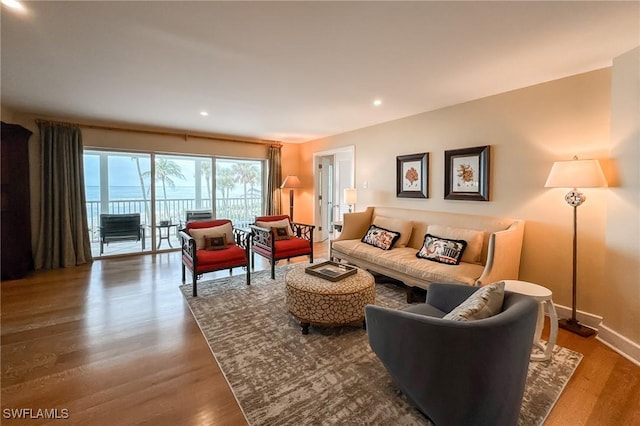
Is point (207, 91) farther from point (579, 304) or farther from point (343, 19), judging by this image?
point (579, 304)

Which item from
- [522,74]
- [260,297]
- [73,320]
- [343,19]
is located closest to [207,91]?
[343,19]

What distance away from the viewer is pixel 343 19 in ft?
6.18

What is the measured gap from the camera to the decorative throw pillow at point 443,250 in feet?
10.2

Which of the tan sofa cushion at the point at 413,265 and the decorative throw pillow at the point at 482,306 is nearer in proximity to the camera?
the decorative throw pillow at the point at 482,306

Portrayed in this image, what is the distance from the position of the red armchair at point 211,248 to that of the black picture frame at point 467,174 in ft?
9.34

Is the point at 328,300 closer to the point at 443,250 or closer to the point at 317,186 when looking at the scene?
the point at 443,250

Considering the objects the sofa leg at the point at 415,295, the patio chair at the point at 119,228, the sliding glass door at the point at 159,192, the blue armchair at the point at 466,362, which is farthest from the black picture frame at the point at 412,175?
the patio chair at the point at 119,228

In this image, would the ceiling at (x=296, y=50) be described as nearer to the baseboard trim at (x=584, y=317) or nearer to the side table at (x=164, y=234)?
the baseboard trim at (x=584, y=317)

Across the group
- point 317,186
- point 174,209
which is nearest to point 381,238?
point 317,186

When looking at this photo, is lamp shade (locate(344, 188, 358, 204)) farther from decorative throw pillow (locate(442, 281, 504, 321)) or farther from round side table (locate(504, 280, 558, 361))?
decorative throw pillow (locate(442, 281, 504, 321))

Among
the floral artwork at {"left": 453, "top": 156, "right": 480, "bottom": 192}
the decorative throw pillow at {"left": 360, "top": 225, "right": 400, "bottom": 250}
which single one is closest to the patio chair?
the decorative throw pillow at {"left": 360, "top": 225, "right": 400, "bottom": 250}

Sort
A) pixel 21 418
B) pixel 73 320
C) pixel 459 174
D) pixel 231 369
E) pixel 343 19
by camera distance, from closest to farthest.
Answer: pixel 21 418 → pixel 343 19 → pixel 231 369 → pixel 73 320 → pixel 459 174

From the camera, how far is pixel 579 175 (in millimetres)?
2398

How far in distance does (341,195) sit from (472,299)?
466 cm
